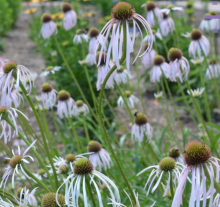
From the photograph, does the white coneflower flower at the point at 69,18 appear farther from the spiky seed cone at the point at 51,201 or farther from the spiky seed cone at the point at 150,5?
the spiky seed cone at the point at 51,201

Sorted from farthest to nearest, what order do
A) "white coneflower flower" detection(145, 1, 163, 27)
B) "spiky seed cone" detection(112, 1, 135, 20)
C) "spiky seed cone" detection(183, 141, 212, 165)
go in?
"white coneflower flower" detection(145, 1, 163, 27) < "spiky seed cone" detection(112, 1, 135, 20) < "spiky seed cone" detection(183, 141, 212, 165)

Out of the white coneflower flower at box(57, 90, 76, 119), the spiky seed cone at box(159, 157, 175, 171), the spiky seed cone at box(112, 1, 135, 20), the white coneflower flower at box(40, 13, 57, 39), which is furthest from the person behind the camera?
the white coneflower flower at box(40, 13, 57, 39)

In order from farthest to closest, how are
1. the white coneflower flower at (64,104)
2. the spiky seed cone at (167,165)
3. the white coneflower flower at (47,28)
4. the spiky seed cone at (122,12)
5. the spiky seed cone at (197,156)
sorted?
1. the white coneflower flower at (47,28)
2. the white coneflower flower at (64,104)
3. the spiky seed cone at (167,165)
4. the spiky seed cone at (122,12)
5. the spiky seed cone at (197,156)

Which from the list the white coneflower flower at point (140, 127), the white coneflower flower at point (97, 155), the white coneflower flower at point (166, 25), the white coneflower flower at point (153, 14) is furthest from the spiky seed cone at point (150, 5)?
the white coneflower flower at point (97, 155)

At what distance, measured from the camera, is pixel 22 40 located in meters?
8.54

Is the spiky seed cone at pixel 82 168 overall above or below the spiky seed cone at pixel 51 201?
above

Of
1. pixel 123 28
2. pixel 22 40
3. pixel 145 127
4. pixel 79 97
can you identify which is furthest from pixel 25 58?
pixel 123 28

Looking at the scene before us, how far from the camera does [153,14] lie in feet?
7.81

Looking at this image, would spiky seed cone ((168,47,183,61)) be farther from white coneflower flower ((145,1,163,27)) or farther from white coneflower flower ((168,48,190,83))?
white coneflower flower ((145,1,163,27))

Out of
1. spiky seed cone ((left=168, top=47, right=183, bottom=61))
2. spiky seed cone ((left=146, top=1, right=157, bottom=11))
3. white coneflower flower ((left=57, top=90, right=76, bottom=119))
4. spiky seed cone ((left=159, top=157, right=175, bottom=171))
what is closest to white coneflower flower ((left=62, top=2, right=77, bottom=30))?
spiky seed cone ((left=146, top=1, right=157, bottom=11))

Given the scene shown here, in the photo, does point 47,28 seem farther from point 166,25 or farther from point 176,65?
point 176,65

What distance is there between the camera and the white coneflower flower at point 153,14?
2.33m

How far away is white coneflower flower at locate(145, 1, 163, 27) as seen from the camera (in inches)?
91.7

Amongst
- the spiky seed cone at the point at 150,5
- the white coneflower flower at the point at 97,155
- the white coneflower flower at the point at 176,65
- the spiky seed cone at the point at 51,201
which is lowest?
the white coneflower flower at the point at 97,155
